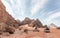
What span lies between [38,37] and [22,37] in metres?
2.31

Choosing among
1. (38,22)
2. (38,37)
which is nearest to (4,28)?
(38,37)

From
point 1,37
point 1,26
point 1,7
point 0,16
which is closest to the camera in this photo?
point 1,37

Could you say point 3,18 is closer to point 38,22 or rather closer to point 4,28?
point 4,28

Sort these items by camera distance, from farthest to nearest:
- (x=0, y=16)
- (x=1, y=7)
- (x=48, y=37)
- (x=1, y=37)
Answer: (x=1, y=7) < (x=0, y=16) < (x=48, y=37) < (x=1, y=37)

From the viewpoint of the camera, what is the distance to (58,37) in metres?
21.5

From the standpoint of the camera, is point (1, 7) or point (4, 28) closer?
point (4, 28)

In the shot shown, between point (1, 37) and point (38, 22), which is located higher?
point (38, 22)

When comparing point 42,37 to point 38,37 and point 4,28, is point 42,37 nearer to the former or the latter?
point 38,37

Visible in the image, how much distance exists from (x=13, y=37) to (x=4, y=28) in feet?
11.2

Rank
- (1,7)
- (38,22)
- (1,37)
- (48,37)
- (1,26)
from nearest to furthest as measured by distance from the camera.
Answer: (1,37) < (48,37) < (1,26) < (1,7) < (38,22)

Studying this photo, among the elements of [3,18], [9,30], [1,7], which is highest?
[1,7]

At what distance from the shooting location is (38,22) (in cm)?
4162

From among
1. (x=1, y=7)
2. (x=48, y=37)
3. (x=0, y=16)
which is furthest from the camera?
(x=1, y=7)

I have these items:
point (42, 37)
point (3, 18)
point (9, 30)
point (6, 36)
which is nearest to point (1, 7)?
point (3, 18)
